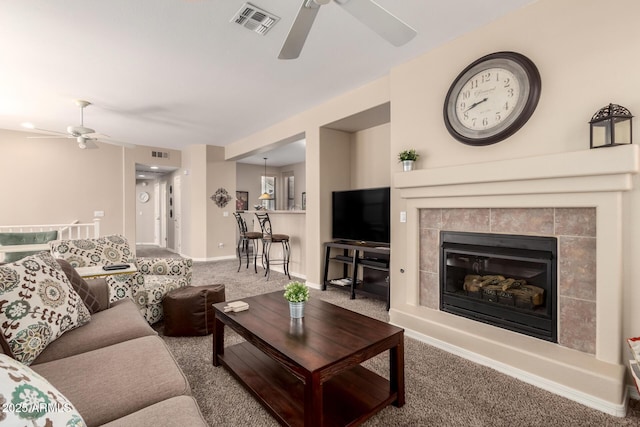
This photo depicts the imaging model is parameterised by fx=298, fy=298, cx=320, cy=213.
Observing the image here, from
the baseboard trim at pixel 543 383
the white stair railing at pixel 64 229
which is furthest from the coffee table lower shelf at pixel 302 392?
the white stair railing at pixel 64 229

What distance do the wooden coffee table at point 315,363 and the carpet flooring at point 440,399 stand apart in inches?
3.9

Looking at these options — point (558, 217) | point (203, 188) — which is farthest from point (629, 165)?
point (203, 188)

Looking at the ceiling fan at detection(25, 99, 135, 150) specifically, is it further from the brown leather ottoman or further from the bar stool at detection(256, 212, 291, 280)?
the brown leather ottoman

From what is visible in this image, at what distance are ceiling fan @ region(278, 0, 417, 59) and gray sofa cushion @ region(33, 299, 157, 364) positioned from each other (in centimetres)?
199

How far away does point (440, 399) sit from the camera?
1.85 metres

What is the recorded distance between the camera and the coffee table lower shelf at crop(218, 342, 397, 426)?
158 cm

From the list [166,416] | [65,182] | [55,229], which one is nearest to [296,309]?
[166,416]

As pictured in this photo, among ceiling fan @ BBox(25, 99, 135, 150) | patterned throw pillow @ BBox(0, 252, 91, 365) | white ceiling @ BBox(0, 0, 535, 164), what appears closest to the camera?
patterned throw pillow @ BBox(0, 252, 91, 365)

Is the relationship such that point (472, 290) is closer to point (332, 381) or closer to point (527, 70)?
point (332, 381)

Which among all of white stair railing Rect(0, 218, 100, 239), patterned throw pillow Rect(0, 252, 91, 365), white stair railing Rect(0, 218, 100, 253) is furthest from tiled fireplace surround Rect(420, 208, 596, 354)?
white stair railing Rect(0, 218, 100, 239)

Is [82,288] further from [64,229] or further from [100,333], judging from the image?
[64,229]

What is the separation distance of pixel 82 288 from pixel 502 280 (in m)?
3.18

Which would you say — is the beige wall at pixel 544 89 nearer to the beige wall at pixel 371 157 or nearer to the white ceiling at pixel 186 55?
the white ceiling at pixel 186 55

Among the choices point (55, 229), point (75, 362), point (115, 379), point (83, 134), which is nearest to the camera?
point (115, 379)
